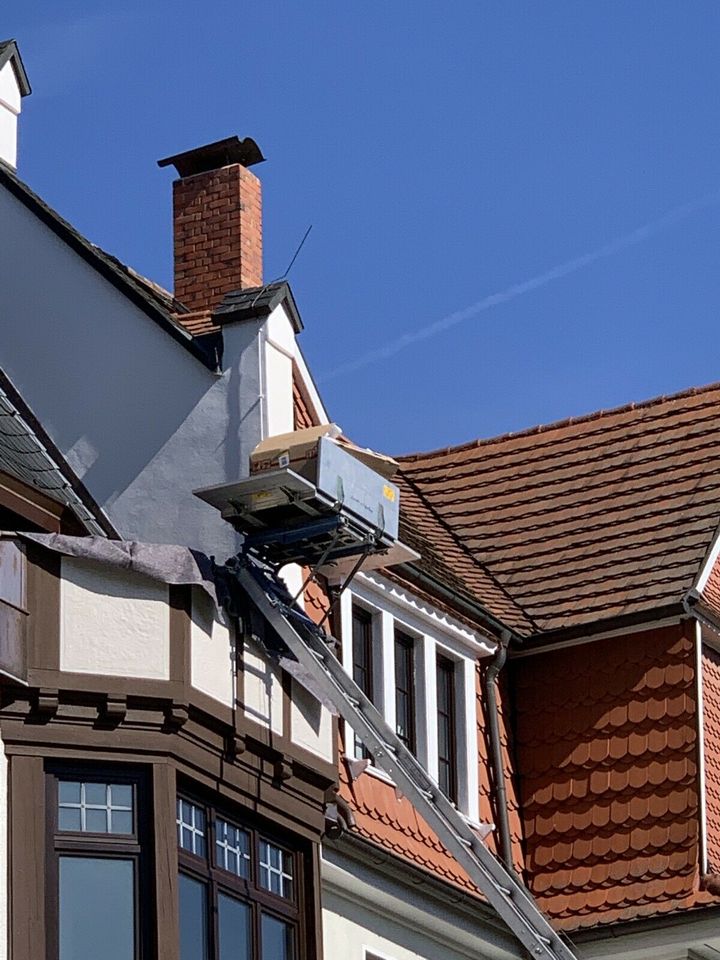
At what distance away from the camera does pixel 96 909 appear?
56.0ft

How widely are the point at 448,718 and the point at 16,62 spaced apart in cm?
753

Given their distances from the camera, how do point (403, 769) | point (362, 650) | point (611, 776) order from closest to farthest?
point (403, 769), point (362, 650), point (611, 776)

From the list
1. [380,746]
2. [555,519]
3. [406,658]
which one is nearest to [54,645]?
[380,746]

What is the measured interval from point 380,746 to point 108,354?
498cm

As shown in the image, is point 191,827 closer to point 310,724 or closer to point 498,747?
point 310,724

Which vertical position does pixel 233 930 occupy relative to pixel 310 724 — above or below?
below

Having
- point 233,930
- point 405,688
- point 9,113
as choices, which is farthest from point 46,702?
point 9,113

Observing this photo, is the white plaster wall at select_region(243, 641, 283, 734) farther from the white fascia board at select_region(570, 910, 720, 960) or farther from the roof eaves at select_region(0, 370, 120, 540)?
the white fascia board at select_region(570, 910, 720, 960)

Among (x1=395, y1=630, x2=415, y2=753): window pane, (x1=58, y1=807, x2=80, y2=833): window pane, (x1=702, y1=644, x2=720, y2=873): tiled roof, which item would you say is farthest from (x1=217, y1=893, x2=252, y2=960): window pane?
(x1=702, y1=644, x2=720, y2=873): tiled roof

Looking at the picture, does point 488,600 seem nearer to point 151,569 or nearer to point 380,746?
point 380,746

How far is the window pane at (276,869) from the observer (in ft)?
61.8

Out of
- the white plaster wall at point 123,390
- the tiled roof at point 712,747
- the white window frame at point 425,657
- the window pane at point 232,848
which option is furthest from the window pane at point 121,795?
the tiled roof at point 712,747

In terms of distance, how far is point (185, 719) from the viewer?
18031 millimetres

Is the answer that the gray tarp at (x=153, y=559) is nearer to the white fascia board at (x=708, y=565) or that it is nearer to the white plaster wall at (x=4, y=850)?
the white plaster wall at (x=4, y=850)
